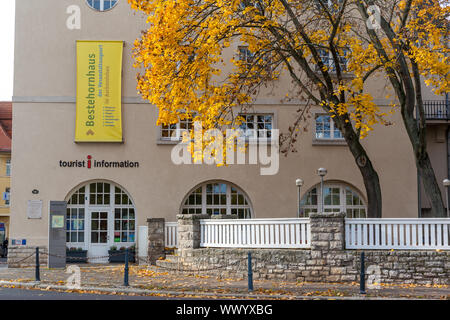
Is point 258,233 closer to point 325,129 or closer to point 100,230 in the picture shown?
point 325,129

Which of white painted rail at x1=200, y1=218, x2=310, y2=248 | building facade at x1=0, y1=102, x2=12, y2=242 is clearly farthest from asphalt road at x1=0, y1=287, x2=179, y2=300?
building facade at x1=0, y1=102, x2=12, y2=242

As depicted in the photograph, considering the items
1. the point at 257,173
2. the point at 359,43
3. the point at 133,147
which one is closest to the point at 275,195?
the point at 257,173

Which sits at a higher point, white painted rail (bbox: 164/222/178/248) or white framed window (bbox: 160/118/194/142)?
white framed window (bbox: 160/118/194/142)

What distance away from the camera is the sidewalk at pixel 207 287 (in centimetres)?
1489

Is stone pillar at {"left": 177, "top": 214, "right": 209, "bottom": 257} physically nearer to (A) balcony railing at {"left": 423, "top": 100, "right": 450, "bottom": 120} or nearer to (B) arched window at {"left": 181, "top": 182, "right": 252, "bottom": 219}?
(B) arched window at {"left": 181, "top": 182, "right": 252, "bottom": 219}

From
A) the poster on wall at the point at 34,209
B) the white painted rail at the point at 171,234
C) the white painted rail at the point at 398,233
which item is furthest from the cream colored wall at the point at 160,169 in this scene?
Result: the white painted rail at the point at 398,233

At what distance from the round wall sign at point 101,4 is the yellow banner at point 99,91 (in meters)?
1.52

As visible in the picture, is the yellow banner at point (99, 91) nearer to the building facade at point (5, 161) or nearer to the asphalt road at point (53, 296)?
the asphalt road at point (53, 296)

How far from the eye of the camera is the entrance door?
2638cm

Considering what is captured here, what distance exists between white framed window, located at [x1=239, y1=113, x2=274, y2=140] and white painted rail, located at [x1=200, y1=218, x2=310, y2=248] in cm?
753

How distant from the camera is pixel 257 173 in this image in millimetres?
26531

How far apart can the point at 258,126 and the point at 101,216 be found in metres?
6.96

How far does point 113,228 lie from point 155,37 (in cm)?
1014

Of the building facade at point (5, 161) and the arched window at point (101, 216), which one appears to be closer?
the arched window at point (101, 216)
